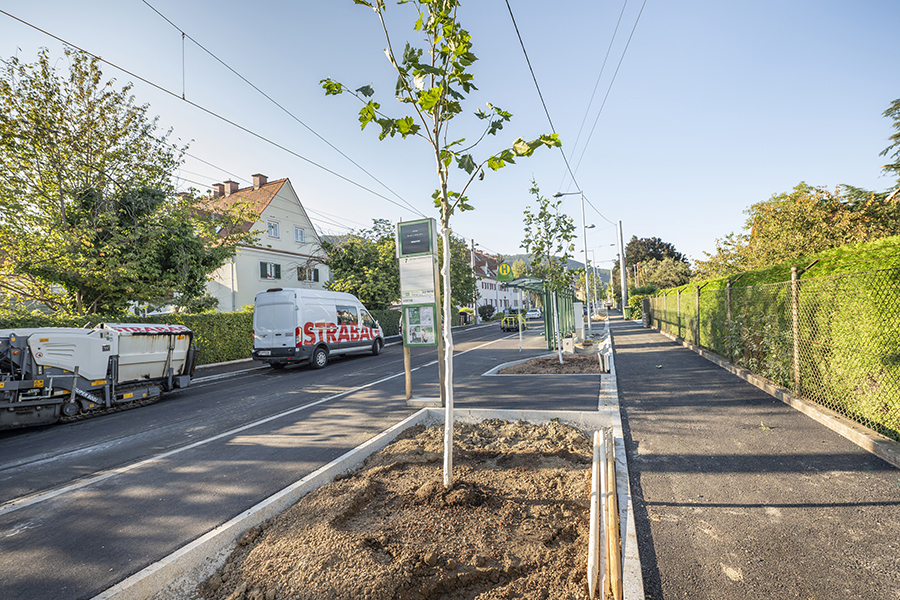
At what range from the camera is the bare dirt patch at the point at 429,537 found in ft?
6.88

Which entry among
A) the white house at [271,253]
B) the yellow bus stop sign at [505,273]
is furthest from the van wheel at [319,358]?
the white house at [271,253]

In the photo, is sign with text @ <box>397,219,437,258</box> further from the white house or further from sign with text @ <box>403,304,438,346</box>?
the white house

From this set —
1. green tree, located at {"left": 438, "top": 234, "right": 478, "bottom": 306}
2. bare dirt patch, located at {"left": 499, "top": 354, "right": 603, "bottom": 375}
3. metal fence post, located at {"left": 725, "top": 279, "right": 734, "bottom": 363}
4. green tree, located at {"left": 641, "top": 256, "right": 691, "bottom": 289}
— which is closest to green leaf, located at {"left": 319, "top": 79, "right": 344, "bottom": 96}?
bare dirt patch, located at {"left": 499, "top": 354, "right": 603, "bottom": 375}

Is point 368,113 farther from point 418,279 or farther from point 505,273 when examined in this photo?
point 505,273

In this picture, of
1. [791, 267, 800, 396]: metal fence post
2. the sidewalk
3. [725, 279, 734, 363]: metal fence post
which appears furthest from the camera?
[725, 279, 734, 363]: metal fence post

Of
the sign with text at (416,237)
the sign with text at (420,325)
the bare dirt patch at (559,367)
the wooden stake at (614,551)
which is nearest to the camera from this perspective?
the wooden stake at (614,551)

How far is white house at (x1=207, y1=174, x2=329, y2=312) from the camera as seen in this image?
26203mm

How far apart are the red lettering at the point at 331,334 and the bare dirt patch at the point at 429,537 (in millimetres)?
10695

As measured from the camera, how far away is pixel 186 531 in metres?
3.10

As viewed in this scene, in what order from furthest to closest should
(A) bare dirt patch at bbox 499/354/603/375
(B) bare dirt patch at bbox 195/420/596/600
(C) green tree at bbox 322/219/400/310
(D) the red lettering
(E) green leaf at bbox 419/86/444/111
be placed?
(C) green tree at bbox 322/219/400/310 → (D) the red lettering → (A) bare dirt patch at bbox 499/354/603/375 → (E) green leaf at bbox 419/86/444/111 → (B) bare dirt patch at bbox 195/420/596/600

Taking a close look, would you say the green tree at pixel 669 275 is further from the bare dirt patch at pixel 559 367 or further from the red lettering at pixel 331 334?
the red lettering at pixel 331 334

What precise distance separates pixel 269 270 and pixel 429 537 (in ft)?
96.0

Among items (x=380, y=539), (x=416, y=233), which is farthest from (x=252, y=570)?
(x=416, y=233)

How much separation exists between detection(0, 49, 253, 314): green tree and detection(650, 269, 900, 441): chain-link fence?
53.6ft
